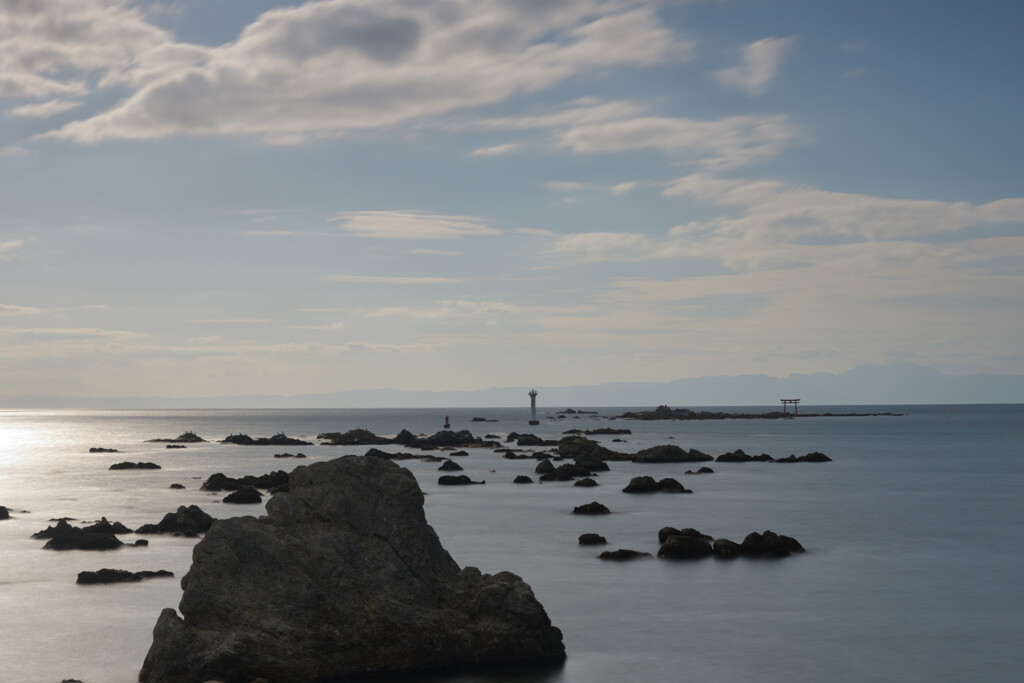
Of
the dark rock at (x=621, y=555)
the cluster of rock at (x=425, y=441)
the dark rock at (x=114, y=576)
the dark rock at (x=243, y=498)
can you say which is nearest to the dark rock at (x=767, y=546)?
the dark rock at (x=621, y=555)

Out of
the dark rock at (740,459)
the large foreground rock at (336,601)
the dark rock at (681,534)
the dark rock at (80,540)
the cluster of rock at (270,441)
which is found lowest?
the cluster of rock at (270,441)

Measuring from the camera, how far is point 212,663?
1872 centimetres

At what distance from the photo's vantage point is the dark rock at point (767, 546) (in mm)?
36656

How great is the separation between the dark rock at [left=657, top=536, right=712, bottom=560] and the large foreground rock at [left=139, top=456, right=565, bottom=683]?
46.4ft

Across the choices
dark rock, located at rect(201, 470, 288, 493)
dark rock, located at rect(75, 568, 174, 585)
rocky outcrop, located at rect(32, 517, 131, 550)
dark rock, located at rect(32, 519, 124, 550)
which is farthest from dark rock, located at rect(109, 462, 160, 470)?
dark rock, located at rect(75, 568, 174, 585)

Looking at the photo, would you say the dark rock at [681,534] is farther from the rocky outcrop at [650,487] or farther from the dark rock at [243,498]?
the dark rock at [243,498]

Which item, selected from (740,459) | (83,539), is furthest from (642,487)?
(740,459)

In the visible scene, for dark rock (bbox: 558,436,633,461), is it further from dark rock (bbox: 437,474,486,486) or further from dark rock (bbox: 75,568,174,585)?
dark rock (bbox: 75,568,174,585)

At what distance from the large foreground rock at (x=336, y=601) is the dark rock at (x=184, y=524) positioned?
20.9 m

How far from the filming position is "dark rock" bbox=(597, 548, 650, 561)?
3522 centimetres

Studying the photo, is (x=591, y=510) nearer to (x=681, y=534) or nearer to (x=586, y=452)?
(x=681, y=534)

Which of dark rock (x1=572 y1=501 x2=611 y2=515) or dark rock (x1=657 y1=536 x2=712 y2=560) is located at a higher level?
dark rock (x1=657 y1=536 x2=712 y2=560)

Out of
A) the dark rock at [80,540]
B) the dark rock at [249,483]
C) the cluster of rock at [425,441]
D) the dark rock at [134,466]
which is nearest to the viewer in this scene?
the dark rock at [80,540]

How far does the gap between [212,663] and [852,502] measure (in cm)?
4950
